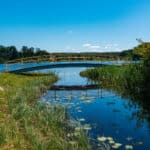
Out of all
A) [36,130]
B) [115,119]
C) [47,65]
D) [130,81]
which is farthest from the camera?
[47,65]

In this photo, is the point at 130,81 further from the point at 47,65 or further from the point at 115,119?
the point at 47,65

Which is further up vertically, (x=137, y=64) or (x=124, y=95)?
(x=137, y=64)

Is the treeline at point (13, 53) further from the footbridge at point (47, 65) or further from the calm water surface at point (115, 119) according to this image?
the calm water surface at point (115, 119)

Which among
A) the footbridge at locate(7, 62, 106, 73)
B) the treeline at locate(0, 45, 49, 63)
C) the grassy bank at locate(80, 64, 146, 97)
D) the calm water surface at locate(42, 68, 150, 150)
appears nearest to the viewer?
the calm water surface at locate(42, 68, 150, 150)

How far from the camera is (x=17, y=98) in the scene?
15.8 metres

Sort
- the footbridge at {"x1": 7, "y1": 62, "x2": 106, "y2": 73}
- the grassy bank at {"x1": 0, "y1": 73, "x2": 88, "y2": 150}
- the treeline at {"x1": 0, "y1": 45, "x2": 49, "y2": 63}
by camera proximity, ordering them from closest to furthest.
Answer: the grassy bank at {"x1": 0, "y1": 73, "x2": 88, "y2": 150}, the footbridge at {"x1": 7, "y1": 62, "x2": 106, "y2": 73}, the treeline at {"x1": 0, "y1": 45, "x2": 49, "y2": 63}

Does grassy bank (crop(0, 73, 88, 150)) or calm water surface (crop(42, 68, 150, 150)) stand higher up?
grassy bank (crop(0, 73, 88, 150))

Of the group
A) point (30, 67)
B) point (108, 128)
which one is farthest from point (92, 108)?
point (30, 67)

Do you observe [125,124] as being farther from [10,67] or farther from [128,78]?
[10,67]

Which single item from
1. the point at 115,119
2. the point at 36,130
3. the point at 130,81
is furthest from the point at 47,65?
the point at 36,130

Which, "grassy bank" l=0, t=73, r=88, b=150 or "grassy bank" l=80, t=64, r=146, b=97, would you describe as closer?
"grassy bank" l=0, t=73, r=88, b=150

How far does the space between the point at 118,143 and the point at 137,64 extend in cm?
1291

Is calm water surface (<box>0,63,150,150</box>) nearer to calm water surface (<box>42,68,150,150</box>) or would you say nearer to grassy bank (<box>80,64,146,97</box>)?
calm water surface (<box>42,68,150,150</box>)

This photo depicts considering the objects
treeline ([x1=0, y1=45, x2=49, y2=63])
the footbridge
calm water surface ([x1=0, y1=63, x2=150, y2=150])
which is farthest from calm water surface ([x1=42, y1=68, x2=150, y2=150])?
treeline ([x1=0, y1=45, x2=49, y2=63])
